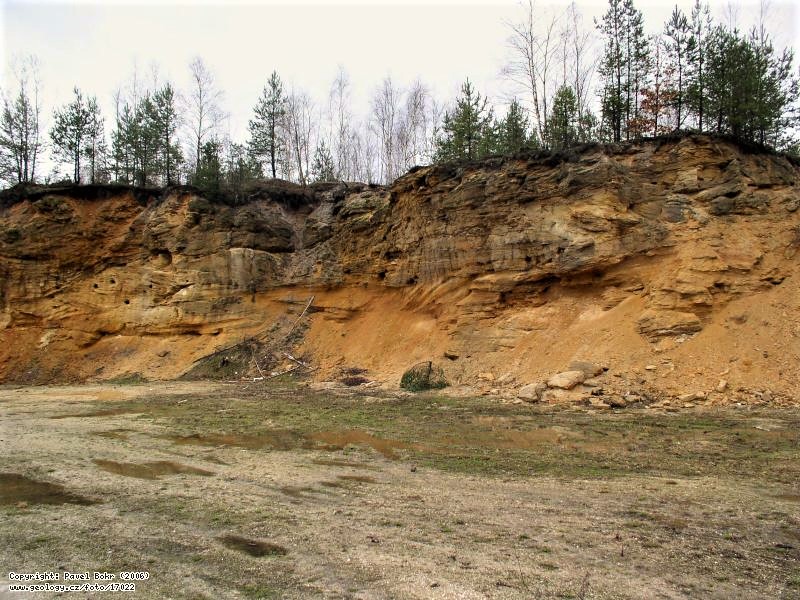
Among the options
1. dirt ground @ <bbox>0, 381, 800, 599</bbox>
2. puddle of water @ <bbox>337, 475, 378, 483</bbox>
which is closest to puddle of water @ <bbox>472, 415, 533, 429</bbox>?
dirt ground @ <bbox>0, 381, 800, 599</bbox>

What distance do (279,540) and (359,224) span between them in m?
20.9

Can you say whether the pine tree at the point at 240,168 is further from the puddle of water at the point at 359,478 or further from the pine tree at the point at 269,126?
the puddle of water at the point at 359,478

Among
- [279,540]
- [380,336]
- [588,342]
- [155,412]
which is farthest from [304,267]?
[279,540]

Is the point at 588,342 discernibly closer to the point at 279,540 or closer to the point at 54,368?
the point at 279,540

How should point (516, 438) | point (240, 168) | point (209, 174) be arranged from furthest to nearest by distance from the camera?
point (240, 168) < point (209, 174) < point (516, 438)

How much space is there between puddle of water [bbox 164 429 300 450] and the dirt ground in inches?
2.7

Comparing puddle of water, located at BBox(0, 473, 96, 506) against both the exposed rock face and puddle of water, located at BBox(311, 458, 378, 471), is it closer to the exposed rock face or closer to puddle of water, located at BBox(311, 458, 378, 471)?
puddle of water, located at BBox(311, 458, 378, 471)

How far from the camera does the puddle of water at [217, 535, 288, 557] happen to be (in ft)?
15.3

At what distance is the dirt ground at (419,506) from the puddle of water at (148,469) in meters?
0.07

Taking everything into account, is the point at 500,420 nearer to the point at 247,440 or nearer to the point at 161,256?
the point at 247,440

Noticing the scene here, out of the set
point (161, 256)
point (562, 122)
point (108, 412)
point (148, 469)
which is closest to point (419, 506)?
point (148, 469)

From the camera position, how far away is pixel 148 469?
801cm

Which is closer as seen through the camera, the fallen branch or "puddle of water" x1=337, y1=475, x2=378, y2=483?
"puddle of water" x1=337, y1=475, x2=378, y2=483

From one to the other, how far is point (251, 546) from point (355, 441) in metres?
5.66
